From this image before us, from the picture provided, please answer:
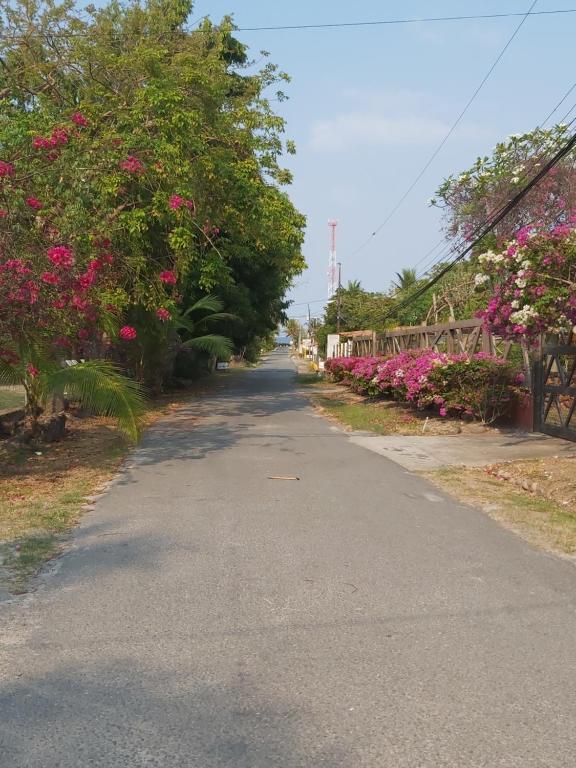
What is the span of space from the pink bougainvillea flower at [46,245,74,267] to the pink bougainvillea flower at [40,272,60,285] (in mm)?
147

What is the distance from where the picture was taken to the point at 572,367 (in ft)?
44.0

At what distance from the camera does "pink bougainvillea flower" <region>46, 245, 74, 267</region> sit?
29.7 feet

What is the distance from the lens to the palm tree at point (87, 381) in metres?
10.7

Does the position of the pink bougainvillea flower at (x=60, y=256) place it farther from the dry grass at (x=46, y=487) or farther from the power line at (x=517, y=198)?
the power line at (x=517, y=198)

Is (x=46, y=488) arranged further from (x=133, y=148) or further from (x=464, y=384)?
(x=464, y=384)

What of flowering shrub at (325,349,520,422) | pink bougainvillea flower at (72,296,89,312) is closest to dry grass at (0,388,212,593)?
pink bougainvillea flower at (72,296,89,312)

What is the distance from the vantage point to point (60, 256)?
29.8 feet

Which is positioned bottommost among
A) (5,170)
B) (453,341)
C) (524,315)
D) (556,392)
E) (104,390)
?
(556,392)

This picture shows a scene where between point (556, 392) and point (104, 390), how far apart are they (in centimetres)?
817

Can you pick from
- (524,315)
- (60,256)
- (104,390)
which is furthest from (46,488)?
(524,315)

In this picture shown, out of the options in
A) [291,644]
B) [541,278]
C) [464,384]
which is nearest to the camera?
[291,644]

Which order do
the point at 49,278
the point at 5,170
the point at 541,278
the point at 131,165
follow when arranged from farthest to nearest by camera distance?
the point at 131,165
the point at 541,278
the point at 49,278
the point at 5,170

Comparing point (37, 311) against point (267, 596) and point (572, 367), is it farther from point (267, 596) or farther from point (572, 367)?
point (572, 367)

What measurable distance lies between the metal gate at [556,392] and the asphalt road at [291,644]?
6387mm
